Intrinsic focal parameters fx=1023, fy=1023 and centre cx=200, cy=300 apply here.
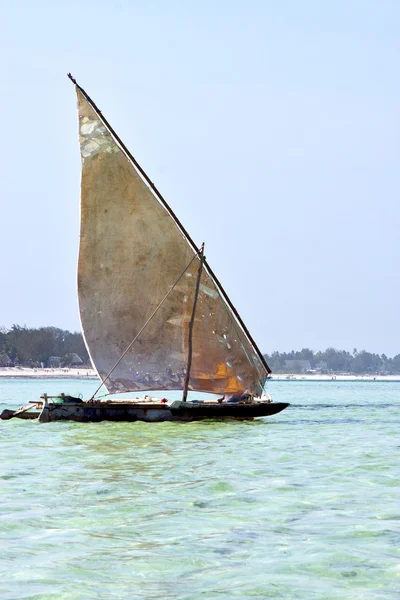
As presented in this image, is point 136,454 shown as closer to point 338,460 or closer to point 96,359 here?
point 338,460

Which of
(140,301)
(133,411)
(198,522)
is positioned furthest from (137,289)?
(198,522)

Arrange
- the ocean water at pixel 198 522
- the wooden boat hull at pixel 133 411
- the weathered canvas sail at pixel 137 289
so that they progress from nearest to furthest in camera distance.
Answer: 1. the ocean water at pixel 198 522
2. the wooden boat hull at pixel 133 411
3. the weathered canvas sail at pixel 137 289

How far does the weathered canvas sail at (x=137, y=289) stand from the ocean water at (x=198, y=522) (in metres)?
8.55

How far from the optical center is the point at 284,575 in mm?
Answer: 11922

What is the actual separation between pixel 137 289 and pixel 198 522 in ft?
73.2

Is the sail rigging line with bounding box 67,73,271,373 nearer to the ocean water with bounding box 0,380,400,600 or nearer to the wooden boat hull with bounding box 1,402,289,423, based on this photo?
the wooden boat hull with bounding box 1,402,289,423

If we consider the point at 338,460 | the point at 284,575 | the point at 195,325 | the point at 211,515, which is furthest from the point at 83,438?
the point at 284,575

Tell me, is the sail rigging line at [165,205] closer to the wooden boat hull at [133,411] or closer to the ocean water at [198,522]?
the wooden boat hull at [133,411]

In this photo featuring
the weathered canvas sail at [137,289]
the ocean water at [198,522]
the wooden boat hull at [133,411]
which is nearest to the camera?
the ocean water at [198,522]

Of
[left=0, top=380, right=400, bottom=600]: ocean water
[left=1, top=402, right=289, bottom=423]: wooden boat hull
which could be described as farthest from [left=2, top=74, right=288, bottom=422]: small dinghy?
[left=0, top=380, right=400, bottom=600]: ocean water

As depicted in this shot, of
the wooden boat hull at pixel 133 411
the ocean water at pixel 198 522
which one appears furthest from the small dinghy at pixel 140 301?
the ocean water at pixel 198 522

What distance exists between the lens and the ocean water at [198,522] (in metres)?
11.5

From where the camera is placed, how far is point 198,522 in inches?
605

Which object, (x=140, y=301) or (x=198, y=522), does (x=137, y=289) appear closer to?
(x=140, y=301)
